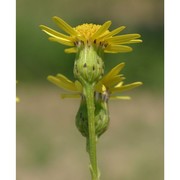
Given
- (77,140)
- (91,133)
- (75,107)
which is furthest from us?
(75,107)

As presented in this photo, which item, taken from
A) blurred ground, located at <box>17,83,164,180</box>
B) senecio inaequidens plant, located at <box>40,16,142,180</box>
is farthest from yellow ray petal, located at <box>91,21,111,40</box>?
blurred ground, located at <box>17,83,164,180</box>

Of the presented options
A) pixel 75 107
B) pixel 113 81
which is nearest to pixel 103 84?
pixel 113 81

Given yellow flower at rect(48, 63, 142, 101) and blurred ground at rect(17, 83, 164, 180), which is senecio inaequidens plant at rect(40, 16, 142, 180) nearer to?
yellow flower at rect(48, 63, 142, 101)

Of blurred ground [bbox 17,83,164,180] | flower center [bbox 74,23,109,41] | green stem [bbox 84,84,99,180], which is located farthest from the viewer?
blurred ground [bbox 17,83,164,180]

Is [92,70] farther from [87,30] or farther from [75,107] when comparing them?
[75,107]
